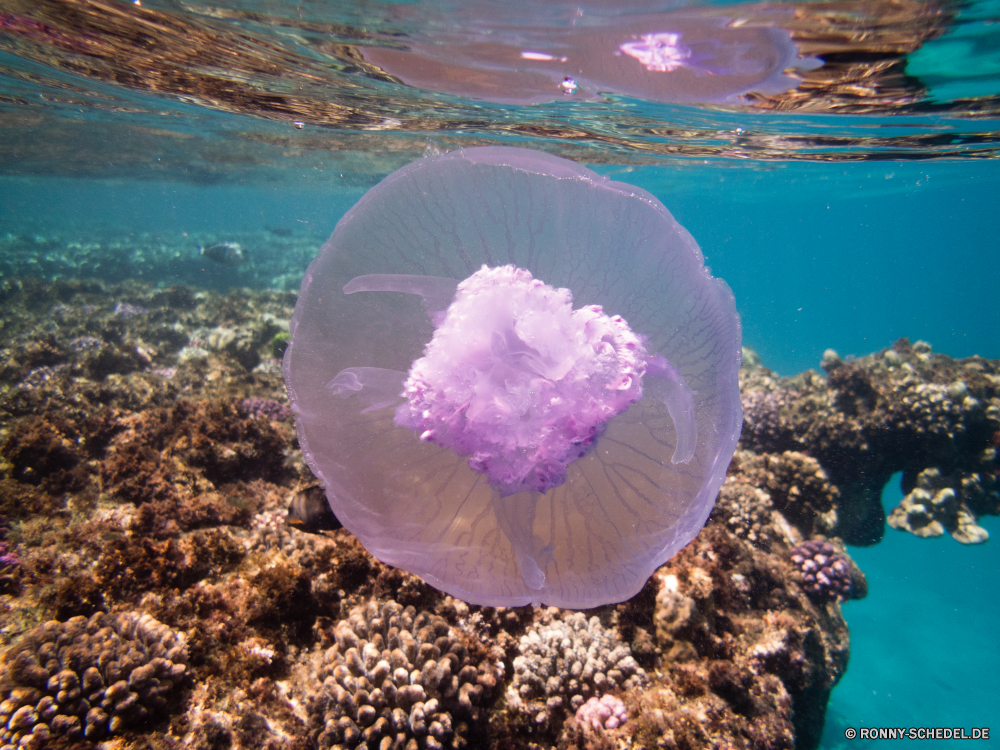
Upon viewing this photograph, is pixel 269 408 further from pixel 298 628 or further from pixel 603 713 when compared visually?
pixel 603 713

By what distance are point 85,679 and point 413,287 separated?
2.53 metres

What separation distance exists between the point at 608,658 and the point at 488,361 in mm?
2282

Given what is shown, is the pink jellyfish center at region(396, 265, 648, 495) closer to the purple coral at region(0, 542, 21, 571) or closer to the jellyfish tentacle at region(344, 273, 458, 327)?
the jellyfish tentacle at region(344, 273, 458, 327)

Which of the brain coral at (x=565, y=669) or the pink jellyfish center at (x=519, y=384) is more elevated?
the pink jellyfish center at (x=519, y=384)

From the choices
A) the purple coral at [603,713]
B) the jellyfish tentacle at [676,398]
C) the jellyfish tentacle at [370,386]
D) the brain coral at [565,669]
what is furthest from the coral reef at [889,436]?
the jellyfish tentacle at [370,386]

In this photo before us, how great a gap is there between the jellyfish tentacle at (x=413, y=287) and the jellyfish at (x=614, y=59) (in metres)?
4.88

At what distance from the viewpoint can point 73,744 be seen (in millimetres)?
2066

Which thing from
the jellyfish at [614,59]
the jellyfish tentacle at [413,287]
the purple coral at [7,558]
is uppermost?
the jellyfish at [614,59]

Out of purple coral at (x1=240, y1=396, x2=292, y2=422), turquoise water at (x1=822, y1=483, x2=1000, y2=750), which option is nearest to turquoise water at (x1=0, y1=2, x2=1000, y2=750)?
turquoise water at (x1=822, y1=483, x2=1000, y2=750)

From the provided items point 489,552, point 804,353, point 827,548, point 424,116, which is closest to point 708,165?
point 424,116

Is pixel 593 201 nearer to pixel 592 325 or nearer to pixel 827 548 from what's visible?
pixel 592 325

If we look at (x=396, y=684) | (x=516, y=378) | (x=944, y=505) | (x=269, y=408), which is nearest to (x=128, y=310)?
(x=269, y=408)

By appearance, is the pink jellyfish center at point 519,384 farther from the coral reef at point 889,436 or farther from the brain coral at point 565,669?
the coral reef at point 889,436

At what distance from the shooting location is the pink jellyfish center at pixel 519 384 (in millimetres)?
2180
